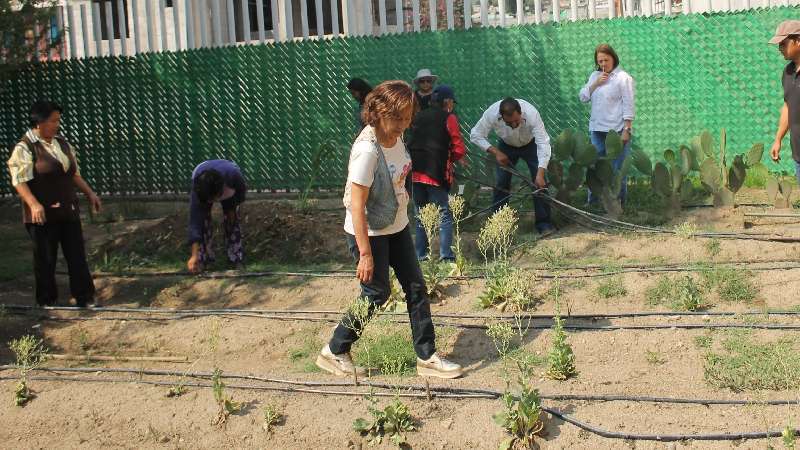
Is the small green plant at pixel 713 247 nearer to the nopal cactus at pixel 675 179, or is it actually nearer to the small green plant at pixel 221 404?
the nopal cactus at pixel 675 179

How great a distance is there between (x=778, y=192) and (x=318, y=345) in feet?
15.9

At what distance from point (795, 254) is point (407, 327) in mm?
3386

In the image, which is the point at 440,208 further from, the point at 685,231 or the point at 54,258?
the point at 54,258

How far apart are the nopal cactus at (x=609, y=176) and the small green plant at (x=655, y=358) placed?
374 centimetres

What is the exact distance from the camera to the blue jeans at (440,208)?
908 cm

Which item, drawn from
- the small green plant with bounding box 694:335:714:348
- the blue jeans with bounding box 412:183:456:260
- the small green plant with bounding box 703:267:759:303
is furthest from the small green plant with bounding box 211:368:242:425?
the small green plant with bounding box 703:267:759:303

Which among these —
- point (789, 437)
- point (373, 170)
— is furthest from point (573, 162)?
point (789, 437)

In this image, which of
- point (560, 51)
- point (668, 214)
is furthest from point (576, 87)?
point (668, 214)

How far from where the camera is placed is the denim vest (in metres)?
6.27

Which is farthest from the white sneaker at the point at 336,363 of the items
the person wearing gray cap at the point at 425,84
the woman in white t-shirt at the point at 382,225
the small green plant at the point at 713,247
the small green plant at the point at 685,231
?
the person wearing gray cap at the point at 425,84

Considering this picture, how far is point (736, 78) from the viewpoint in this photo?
12.7 m

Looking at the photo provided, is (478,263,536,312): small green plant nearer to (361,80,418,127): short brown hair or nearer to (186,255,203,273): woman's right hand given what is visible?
(361,80,418,127): short brown hair

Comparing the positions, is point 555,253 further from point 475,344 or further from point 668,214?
point 475,344

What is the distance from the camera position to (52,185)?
28.1ft
